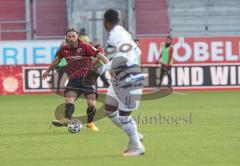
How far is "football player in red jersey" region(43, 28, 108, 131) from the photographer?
15.4m

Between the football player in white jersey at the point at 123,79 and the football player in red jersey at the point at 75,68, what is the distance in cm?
338

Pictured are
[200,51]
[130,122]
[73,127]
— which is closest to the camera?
[130,122]

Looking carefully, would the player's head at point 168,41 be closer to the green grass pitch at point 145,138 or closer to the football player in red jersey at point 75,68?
the green grass pitch at point 145,138

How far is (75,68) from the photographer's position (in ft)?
51.7

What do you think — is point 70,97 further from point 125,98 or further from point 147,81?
point 147,81

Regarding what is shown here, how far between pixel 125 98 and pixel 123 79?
0.27 metres

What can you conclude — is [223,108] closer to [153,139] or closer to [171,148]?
[153,139]

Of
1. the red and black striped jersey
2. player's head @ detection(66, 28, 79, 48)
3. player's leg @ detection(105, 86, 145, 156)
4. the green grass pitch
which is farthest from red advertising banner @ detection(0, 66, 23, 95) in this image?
player's leg @ detection(105, 86, 145, 156)

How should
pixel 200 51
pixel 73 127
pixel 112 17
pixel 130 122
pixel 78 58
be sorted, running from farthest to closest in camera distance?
pixel 200 51 < pixel 78 58 < pixel 73 127 < pixel 130 122 < pixel 112 17

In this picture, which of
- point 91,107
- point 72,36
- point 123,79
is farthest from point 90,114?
point 123,79

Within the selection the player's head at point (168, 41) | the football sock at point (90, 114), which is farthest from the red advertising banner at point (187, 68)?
the football sock at point (90, 114)

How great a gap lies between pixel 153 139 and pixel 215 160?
303 cm

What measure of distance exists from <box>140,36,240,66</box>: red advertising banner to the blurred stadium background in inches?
1.4

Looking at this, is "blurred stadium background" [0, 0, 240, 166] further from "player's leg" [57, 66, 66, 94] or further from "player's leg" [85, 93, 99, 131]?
"player's leg" [57, 66, 66, 94]
